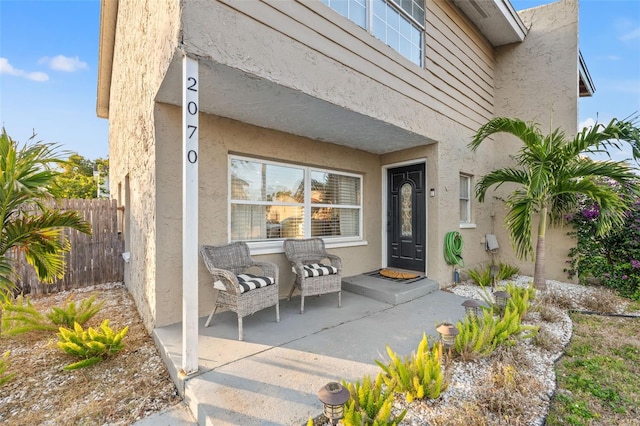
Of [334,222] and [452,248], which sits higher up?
[334,222]

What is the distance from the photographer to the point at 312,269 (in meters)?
4.22

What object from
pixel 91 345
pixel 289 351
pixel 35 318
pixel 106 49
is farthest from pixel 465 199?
pixel 106 49

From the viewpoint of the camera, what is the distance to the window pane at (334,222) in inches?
217

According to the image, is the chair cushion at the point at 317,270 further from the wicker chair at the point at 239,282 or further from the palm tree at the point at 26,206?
the palm tree at the point at 26,206

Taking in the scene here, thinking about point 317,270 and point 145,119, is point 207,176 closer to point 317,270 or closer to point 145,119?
point 145,119

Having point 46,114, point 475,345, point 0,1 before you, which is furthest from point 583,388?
point 46,114

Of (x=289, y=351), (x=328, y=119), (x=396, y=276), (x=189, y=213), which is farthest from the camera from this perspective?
(x=396, y=276)

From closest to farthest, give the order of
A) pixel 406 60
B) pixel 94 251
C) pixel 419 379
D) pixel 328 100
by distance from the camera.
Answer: pixel 419 379
pixel 328 100
pixel 406 60
pixel 94 251

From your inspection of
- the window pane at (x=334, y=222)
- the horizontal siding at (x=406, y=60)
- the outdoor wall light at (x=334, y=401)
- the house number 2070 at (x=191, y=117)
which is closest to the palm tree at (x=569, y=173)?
the horizontal siding at (x=406, y=60)

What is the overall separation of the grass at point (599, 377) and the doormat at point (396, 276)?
234cm

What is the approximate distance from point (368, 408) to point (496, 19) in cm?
804

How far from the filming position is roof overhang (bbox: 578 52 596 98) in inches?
281

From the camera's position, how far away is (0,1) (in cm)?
543

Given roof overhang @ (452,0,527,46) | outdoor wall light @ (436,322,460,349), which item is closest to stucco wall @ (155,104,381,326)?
outdoor wall light @ (436,322,460,349)
